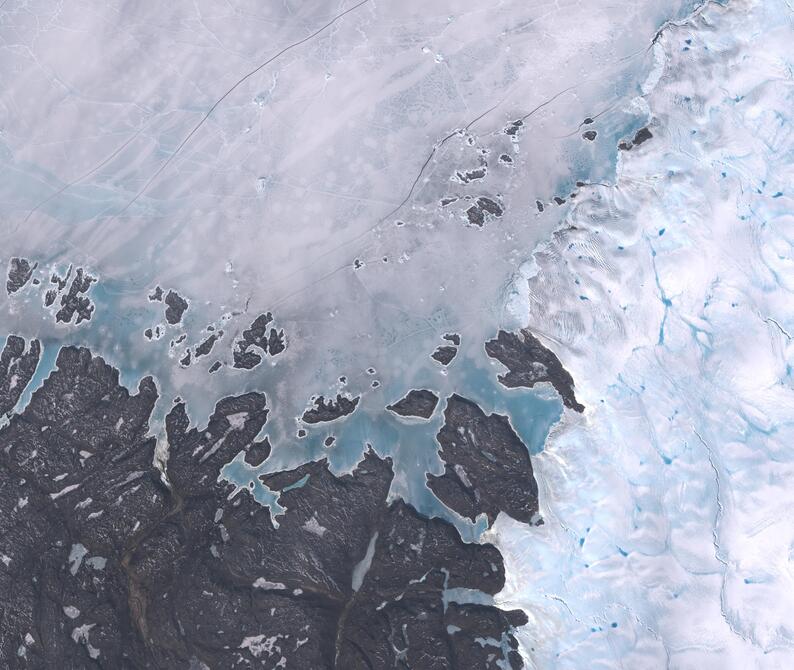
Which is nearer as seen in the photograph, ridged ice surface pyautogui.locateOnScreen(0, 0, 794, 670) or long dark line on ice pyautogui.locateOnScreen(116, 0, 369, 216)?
ridged ice surface pyautogui.locateOnScreen(0, 0, 794, 670)

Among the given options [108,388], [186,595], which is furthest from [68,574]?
[108,388]

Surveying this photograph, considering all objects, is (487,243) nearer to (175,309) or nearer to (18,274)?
(175,309)

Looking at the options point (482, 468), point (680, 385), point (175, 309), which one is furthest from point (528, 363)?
point (175, 309)

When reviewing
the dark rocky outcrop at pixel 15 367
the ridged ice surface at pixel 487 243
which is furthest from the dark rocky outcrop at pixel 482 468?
the dark rocky outcrop at pixel 15 367

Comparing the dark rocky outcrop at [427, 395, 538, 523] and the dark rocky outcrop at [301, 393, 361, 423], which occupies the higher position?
the dark rocky outcrop at [301, 393, 361, 423]

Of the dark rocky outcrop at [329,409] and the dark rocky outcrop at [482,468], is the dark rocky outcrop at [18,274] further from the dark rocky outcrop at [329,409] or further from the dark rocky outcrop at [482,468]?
the dark rocky outcrop at [482,468]

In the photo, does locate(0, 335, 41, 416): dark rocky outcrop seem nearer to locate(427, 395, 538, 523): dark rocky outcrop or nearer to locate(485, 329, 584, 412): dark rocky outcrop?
locate(427, 395, 538, 523): dark rocky outcrop

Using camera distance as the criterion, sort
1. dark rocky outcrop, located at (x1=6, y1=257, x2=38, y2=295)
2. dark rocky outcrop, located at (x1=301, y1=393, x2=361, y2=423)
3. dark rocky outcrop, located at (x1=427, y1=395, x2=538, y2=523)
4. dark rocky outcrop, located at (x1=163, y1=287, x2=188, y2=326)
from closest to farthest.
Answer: dark rocky outcrop, located at (x1=427, y1=395, x2=538, y2=523) → dark rocky outcrop, located at (x1=301, y1=393, x2=361, y2=423) → dark rocky outcrop, located at (x1=163, y1=287, x2=188, y2=326) → dark rocky outcrop, located at (x1=6, y1=257, x2=38, y2=295)

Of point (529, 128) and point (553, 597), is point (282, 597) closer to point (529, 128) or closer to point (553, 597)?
point (553, 597)

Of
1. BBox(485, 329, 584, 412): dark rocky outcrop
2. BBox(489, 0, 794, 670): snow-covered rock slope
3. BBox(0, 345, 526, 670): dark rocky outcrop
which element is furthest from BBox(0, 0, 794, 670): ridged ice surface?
BBox(0, 345, 526, 670): dark rocky outcrop
